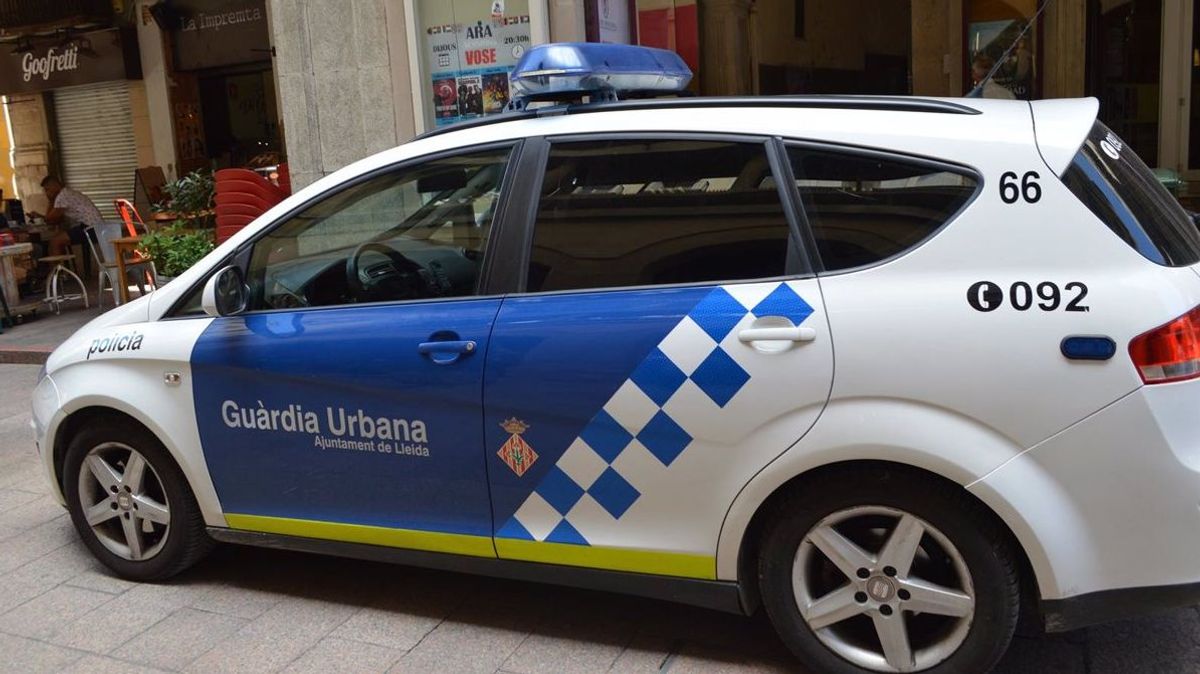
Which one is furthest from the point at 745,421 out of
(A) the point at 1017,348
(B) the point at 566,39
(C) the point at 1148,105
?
(C) the point at 1148,105

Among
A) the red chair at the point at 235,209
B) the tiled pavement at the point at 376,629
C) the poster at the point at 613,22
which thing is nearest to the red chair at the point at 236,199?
the red chair at the point at 235,209

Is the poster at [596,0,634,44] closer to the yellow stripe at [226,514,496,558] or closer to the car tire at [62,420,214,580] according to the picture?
the car tire at [62,420,214,580]

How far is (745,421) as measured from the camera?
309 cm

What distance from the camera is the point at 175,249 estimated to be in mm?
8938

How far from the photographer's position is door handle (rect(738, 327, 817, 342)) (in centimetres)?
301

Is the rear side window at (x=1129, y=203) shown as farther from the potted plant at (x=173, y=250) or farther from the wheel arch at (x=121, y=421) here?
the potted plant at (x=173, y=250)

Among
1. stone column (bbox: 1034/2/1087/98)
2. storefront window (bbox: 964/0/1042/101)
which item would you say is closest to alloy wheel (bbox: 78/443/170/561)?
storefront window (bbox: 964/0/1042/101)

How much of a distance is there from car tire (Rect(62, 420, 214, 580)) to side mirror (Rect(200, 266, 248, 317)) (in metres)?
0.67

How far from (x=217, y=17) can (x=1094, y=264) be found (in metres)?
13.9

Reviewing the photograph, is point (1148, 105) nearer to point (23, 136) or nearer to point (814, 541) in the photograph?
point (814, 541)

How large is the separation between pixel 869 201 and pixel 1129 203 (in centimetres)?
70

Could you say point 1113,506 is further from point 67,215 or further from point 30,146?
point 30,146

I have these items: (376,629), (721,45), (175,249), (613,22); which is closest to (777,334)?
(376,629)

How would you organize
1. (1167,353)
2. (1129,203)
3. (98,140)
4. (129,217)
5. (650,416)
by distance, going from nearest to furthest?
(1167,353) < (1129,203) < (650,416) < (129,217) < (98,140)
